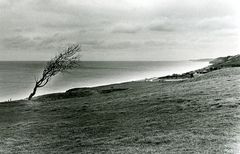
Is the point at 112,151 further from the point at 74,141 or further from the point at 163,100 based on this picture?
the point at 163,100

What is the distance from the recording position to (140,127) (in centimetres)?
1834

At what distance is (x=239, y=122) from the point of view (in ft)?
52.5

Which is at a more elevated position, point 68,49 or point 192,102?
point 68,49

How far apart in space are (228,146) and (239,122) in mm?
3660

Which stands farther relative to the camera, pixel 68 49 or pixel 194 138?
pixel 68 49

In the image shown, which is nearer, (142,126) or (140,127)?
(140,127)

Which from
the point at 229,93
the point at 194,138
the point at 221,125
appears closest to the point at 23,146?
the point at 194,138

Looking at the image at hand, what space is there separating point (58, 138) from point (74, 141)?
153 centimetres

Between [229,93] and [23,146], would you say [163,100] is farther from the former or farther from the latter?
[23,146]

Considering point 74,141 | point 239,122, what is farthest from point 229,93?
point 74,141

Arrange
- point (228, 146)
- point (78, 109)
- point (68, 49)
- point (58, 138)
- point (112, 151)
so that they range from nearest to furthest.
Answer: point (228, 146)
point (112, 151)
point (58, 138)
point (78, 109)
point (68, 49)

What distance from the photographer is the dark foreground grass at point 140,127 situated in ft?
46.9

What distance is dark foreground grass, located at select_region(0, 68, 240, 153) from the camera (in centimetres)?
1428

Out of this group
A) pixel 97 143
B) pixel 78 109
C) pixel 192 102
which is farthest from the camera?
pixel 78 109
